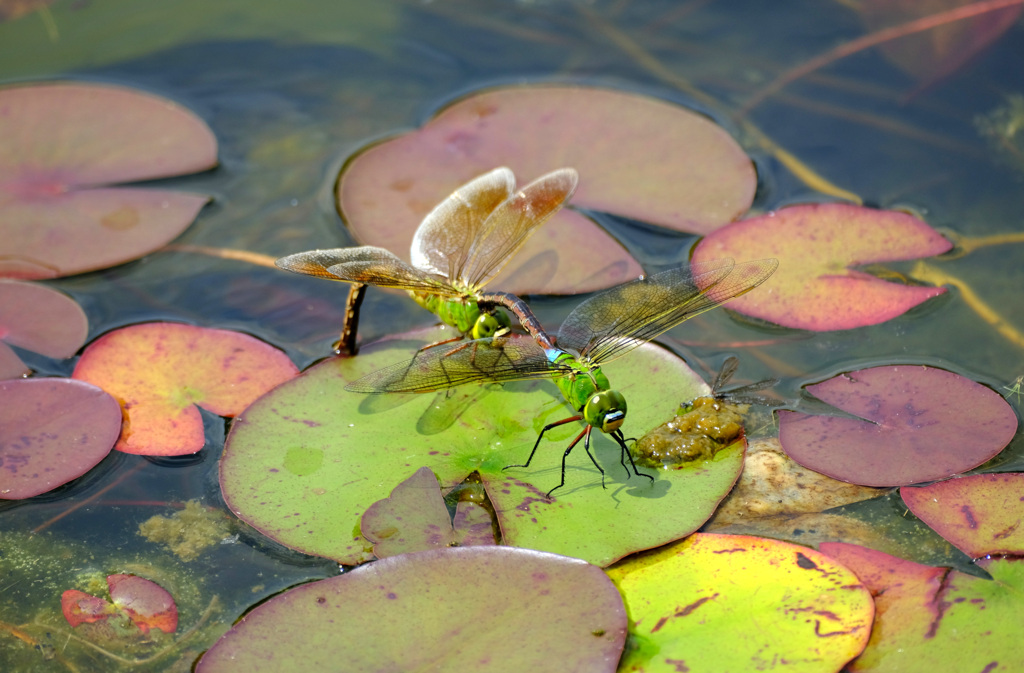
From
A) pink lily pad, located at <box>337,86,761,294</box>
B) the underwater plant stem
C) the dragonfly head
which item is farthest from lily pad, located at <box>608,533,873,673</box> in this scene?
the underwater plant stem

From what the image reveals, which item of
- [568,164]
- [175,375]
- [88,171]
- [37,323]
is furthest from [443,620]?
[88,171]

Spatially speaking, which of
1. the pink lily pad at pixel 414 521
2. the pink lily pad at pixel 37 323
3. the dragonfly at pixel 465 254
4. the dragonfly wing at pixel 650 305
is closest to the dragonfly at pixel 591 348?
the dragonfly wing at pixel 650 305

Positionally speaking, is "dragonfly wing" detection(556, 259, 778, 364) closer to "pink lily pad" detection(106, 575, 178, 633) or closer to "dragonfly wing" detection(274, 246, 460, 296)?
"dragonfly wing" detection(274, 246, 460, 296)

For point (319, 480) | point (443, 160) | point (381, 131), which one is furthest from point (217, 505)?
point (381, 131)

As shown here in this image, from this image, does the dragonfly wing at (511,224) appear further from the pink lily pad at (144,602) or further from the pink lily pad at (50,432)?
the pink lily pad at (144,602)

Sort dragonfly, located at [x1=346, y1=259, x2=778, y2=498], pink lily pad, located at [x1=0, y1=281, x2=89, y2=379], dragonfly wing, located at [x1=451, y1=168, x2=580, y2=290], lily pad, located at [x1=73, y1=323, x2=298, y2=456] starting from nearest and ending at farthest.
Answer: dragonfly, located at [x1=346, y1=259, x2=778, y2=498] → lily pad, located at [x1=73, y1=323, x2=298, y2=456] → pink lily pad, located at [x1=0, y1=281, x2=89, y2=379] → dragonfly wing, located at [x1=451, y1=168, x2=580, y2=290]

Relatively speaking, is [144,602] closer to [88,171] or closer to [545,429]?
[545,429]
